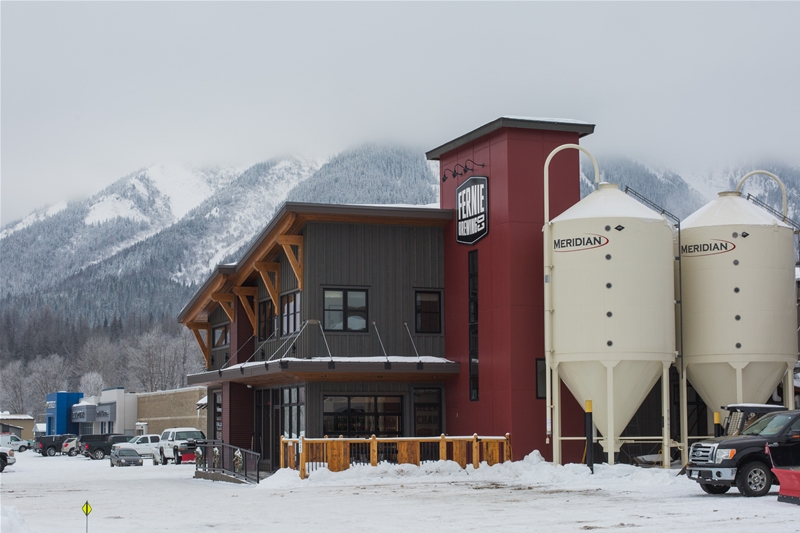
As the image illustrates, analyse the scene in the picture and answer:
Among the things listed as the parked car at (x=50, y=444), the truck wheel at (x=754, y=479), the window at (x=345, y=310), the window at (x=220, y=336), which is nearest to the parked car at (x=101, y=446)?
the parked car at (x=50, y=444)

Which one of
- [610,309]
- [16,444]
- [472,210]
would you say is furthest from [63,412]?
[610,309]

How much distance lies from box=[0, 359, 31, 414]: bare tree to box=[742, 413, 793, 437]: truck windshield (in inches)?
5803

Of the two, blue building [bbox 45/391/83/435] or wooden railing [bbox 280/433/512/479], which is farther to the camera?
blue building [bbox 45/391/83/435]

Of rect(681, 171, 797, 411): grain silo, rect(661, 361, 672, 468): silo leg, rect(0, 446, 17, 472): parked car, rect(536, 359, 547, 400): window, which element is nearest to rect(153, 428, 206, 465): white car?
rect(0, 446, 17, 472): parked car

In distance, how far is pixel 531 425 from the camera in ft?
110

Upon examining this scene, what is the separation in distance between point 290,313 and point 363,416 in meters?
4.70

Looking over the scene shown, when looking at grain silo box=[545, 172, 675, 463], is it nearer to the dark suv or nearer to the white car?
the white car

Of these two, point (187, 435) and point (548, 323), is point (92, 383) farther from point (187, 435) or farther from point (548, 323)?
point (548, 323)

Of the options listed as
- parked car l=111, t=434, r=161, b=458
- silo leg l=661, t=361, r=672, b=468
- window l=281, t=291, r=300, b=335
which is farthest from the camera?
parked car l=111, t=434, r=161, b=458

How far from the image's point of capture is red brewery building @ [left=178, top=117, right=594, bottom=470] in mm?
33812

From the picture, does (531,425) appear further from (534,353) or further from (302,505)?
(302,505)

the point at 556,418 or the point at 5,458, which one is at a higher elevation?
the point at 556,418

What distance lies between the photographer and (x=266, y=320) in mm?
41969

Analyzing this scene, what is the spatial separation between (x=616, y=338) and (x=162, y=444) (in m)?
32.7
